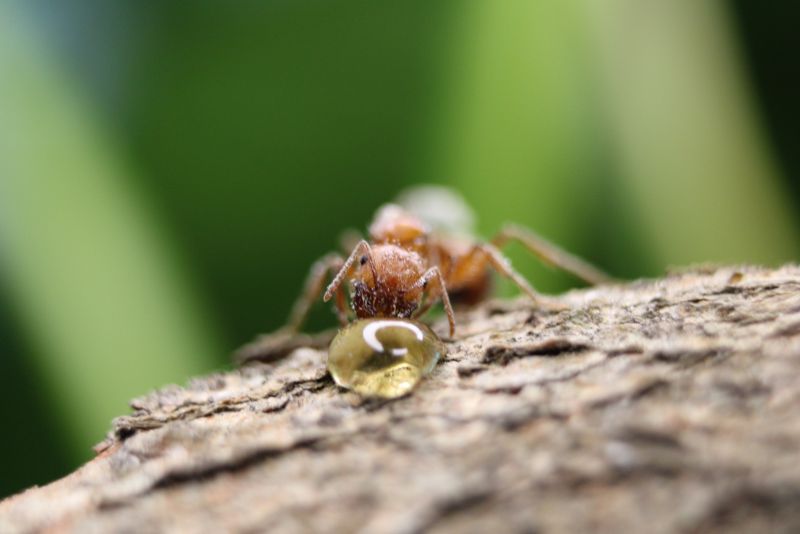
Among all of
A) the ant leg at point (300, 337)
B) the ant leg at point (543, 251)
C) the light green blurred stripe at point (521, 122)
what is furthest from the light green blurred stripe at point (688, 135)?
the ant leg at point (300, 337)

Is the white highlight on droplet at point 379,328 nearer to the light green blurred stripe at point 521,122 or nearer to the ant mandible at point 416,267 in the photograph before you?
the ant mandible at point 416,267

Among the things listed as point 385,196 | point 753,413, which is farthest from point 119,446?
point 385,196

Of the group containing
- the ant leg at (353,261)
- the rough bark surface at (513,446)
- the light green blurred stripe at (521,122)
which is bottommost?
the rough bark surface at (513,446)

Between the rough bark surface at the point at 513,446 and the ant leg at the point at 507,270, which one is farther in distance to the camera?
the ant leg at the point at 507,270

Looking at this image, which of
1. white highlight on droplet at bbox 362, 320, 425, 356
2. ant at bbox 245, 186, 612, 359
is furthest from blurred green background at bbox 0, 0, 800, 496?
white highlight on droplet at bbox 362, 320, 425, 356

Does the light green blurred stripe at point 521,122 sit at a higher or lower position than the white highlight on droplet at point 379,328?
higher

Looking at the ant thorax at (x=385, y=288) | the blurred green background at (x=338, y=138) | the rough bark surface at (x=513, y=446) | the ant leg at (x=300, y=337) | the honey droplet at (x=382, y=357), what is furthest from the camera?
the blurred green background at (x=338, y=138)

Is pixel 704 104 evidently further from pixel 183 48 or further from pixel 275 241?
pixel 183 48
